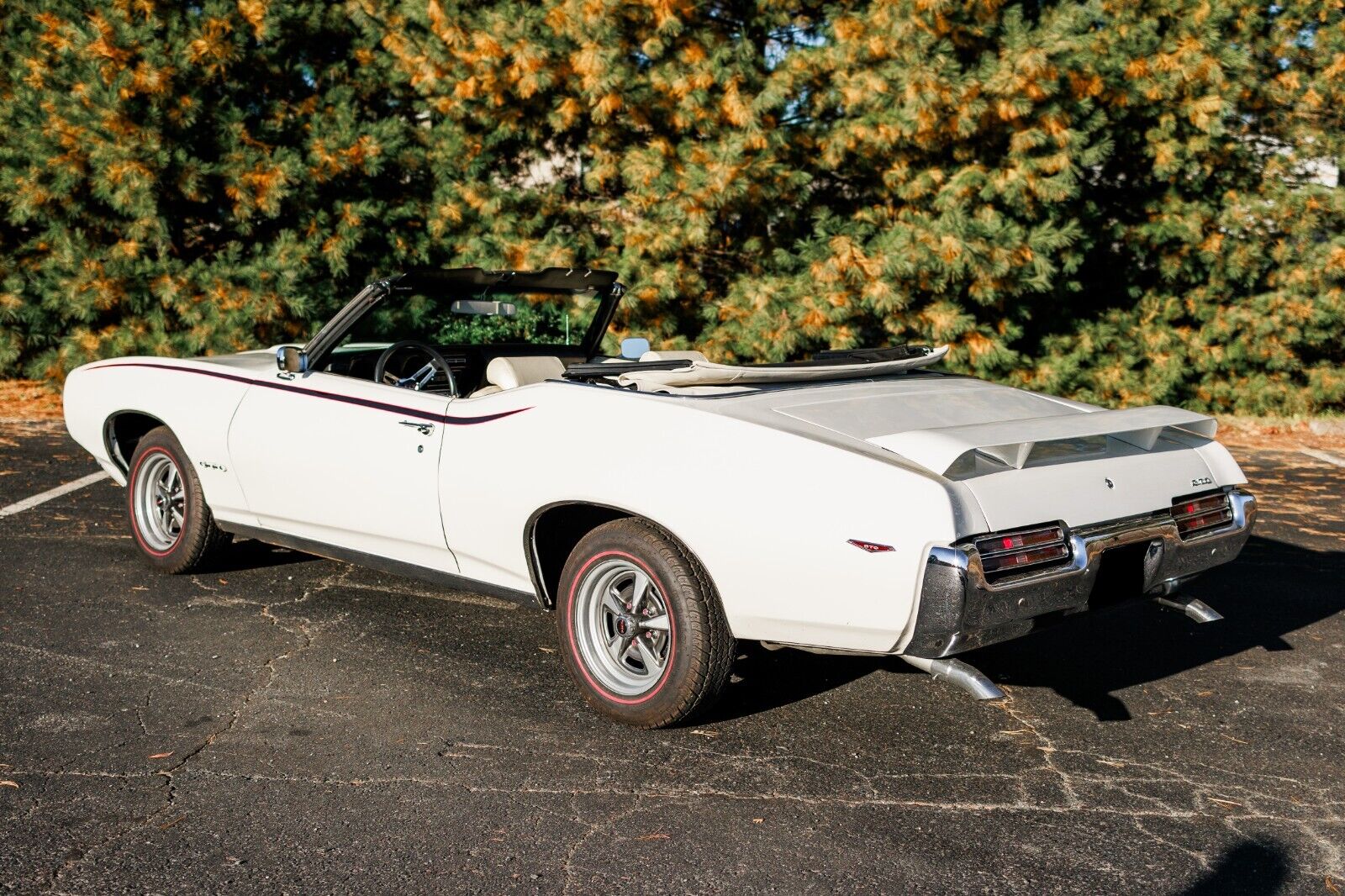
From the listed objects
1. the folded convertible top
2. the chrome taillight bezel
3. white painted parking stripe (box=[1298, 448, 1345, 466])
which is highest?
the folded convertible top

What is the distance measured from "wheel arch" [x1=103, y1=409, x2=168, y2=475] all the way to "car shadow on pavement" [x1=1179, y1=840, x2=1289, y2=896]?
4.84 meters

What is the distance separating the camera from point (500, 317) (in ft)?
19.1

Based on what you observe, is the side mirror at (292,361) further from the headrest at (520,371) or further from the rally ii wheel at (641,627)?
the rally ii wheel at (641,627)

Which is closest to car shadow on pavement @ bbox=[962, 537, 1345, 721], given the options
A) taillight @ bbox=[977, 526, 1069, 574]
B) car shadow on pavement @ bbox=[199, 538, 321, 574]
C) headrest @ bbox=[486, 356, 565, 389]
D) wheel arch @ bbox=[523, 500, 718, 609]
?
taillight @ bbox=[977, 526, 1069, 574]

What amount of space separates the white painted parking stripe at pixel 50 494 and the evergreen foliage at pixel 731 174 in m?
3.46

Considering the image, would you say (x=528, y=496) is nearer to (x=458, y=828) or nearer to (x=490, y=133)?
(x=458, y=828)

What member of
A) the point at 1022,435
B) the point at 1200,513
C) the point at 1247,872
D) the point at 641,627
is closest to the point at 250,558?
the point at 641,627

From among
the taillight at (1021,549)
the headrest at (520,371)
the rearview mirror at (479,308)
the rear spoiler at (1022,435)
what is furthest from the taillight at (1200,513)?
the rearview mirror at (479,308)

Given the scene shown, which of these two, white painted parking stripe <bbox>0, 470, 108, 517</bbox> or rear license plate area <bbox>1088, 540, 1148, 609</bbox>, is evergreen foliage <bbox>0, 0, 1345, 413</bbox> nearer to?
white painted parking stripe <bbox>0, 470, 108, 517</bbox>

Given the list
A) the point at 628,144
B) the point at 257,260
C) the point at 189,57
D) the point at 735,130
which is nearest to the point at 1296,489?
the point at 735,130

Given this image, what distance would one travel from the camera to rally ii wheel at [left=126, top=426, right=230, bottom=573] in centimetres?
565

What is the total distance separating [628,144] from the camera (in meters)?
11.7

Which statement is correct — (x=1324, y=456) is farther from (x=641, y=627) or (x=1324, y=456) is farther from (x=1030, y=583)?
(x=641, y=627)

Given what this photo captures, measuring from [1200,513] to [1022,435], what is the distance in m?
0.86
